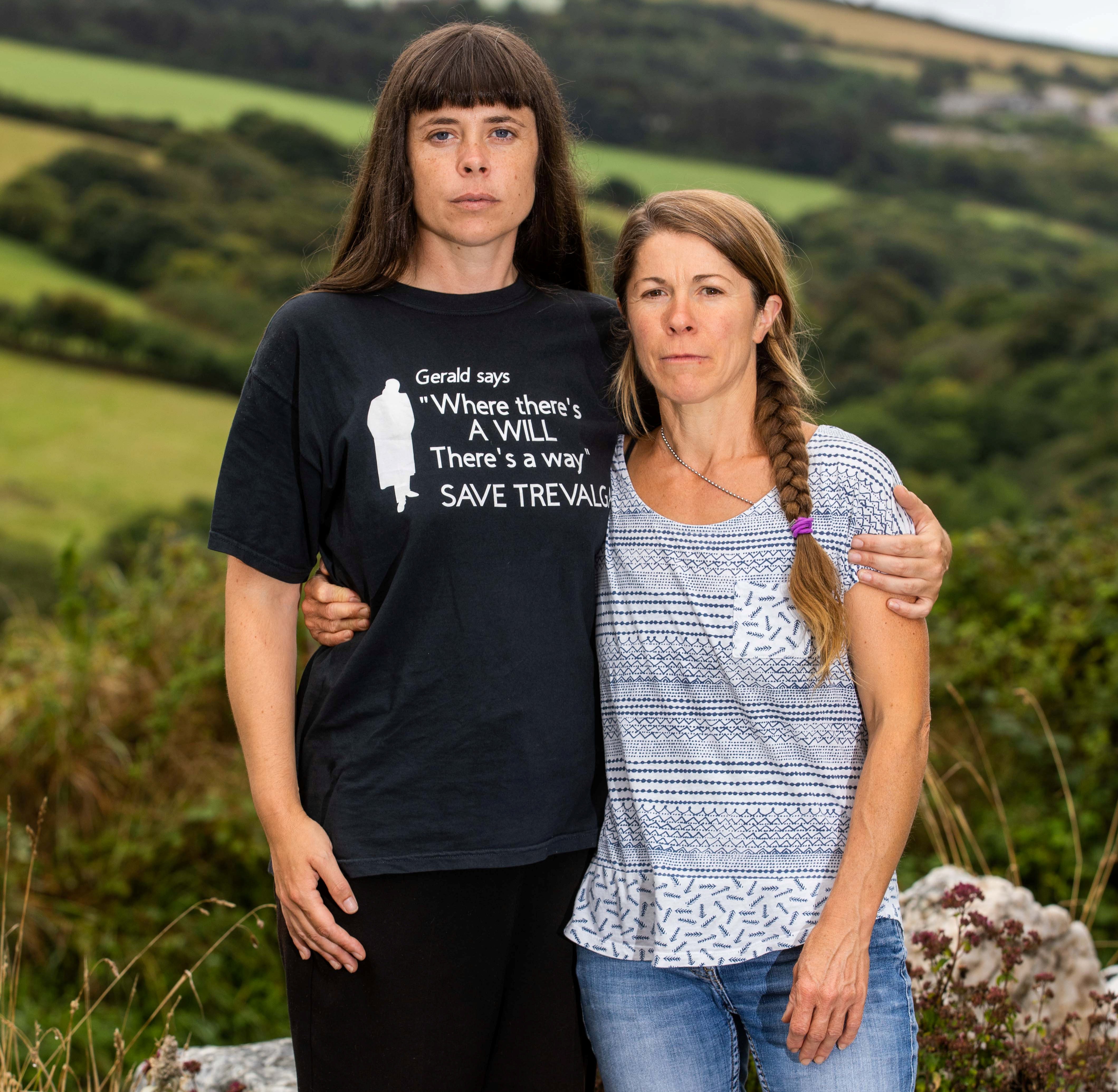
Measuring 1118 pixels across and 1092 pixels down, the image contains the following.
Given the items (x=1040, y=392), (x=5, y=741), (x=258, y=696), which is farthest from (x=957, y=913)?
(x=1040, y=392)

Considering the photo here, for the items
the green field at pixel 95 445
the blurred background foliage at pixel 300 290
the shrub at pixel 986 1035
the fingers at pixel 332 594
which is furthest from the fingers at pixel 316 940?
the green field at pixel 95 445

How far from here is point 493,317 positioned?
1896 millimetres

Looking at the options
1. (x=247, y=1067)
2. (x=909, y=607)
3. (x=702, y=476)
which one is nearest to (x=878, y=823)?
(x=909, y=607)

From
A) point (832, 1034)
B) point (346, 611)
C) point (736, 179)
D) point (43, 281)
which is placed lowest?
point (43, 281)

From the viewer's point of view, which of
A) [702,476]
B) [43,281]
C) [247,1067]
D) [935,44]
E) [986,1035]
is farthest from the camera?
[935,44]

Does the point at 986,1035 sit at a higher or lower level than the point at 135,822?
higher

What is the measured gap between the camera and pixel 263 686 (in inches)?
71.0

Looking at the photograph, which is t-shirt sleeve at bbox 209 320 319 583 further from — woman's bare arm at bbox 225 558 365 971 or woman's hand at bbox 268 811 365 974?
woman's hand at bbox 268 811 365 974

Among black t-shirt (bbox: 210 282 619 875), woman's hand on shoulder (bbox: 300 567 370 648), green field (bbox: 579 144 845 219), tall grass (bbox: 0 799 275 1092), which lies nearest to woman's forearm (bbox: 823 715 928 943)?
black t-shirt (bbox: 210 282 619 875)

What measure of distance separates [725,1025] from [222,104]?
9.94 m

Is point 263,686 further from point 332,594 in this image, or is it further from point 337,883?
point 337,883

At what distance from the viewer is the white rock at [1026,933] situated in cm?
262

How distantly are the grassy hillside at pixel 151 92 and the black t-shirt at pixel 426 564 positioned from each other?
7838 mm

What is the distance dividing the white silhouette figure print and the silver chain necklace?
0.48 metres
